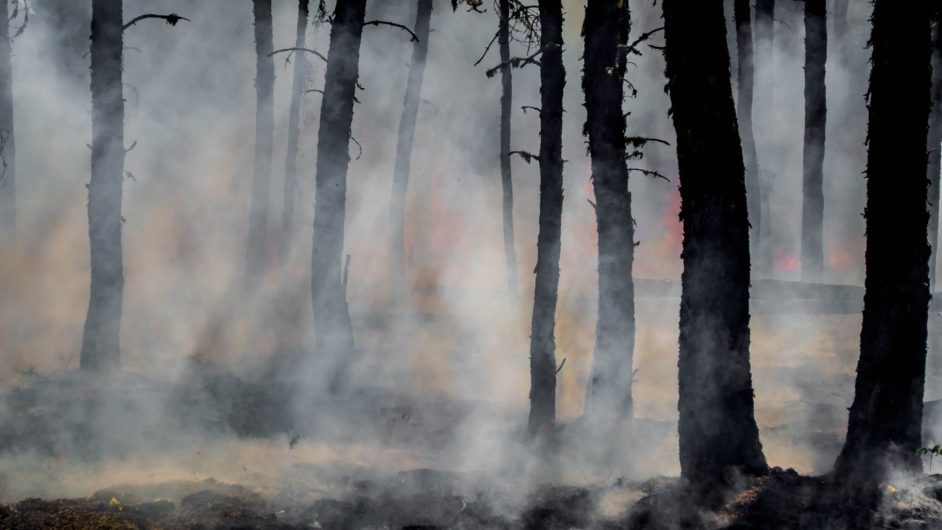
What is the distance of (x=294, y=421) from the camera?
10.3 metres

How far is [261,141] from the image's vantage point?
17.7 meters

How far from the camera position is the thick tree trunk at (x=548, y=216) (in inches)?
379

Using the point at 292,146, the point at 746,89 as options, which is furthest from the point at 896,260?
the point at 292,146

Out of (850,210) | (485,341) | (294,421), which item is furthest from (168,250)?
(850,210)

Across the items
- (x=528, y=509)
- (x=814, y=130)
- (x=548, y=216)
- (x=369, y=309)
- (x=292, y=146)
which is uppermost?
(x=292, y=146)

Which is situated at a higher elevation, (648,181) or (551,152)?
(648,181)

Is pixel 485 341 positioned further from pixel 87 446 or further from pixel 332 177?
pixel 87 446

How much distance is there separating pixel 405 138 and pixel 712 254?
14.6 m

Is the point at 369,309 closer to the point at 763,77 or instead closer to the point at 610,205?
the point at 610,205

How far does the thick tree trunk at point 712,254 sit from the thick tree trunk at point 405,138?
13.4 m

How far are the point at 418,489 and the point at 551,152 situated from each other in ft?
14.9

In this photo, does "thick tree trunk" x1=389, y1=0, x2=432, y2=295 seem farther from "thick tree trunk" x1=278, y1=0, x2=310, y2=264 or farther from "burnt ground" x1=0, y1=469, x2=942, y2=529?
"burnt ground" x1=0, y1=469, x2=942, y2=529

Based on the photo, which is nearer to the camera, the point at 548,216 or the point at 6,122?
the point at 548,216

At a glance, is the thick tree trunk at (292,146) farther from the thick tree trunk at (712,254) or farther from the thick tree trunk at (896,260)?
the thick tree trunk at (896,260)
